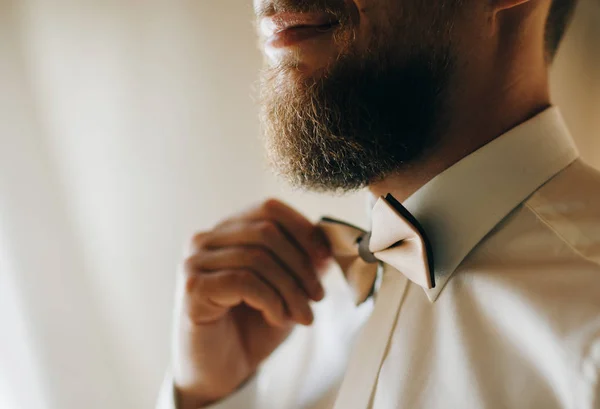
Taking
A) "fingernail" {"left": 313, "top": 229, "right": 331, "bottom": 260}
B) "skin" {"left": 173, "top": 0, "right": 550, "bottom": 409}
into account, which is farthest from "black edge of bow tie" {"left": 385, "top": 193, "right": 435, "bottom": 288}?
"fingernail" {"left": 313, "top": 229, "right": 331, "bottom": 260}

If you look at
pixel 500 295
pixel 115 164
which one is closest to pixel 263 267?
pixel 500 295

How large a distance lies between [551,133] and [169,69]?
0.69m

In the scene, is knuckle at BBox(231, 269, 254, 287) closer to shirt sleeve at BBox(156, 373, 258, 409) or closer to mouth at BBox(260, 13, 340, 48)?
shirt sleeve at BBox(156, 373, 258, 409)

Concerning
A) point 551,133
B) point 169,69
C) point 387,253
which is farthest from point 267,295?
point 169,69

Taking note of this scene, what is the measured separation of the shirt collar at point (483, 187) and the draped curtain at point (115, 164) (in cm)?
50

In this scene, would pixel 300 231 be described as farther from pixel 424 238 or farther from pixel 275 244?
pixel 424 238

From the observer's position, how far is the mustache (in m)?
0.52

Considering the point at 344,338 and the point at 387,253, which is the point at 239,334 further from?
the point at 387,253

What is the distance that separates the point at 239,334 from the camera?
70 cm

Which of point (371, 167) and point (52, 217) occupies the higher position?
point (52, 217)

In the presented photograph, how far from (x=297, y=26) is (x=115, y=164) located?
0.50 meters

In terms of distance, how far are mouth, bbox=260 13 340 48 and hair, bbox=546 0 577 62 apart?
292 mm

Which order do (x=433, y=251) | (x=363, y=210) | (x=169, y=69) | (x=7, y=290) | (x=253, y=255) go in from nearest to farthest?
(x=433, y=251), (x=253, y=255), (x=7, y=290), (x=169, y=69), (x=363, y=210)

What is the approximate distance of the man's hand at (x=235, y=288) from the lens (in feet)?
2.08
